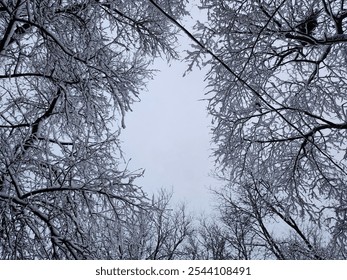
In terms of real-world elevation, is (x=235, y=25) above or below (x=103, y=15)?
below

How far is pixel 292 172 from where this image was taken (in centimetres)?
517

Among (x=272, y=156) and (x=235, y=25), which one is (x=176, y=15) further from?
(x=272, y=156)

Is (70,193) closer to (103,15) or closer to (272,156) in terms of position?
(103,15)

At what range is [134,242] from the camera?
15.5ft

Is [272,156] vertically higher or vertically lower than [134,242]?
higher

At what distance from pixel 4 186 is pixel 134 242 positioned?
69.1 inches

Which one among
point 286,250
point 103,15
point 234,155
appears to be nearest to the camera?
point 103,15

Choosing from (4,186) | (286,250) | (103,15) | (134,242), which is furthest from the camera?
(286,250)
